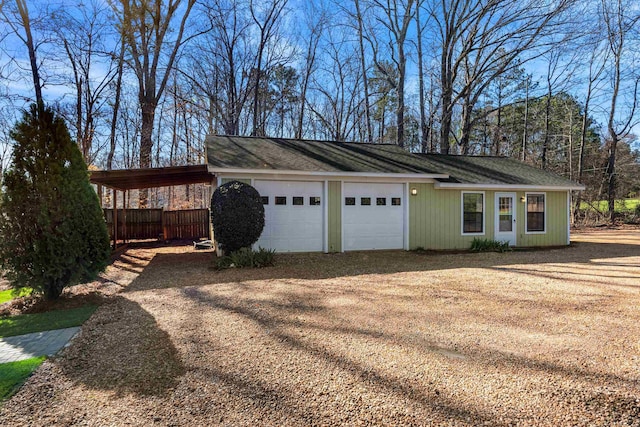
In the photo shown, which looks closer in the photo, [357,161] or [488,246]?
[488,246]

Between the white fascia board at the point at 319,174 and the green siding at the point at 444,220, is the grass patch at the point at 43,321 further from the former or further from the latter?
the green siding at the point at 444,220

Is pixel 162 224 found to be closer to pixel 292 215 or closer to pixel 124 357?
pixel 292 215

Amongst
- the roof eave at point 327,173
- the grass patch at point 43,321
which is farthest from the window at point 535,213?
the grass patch at point 43,321

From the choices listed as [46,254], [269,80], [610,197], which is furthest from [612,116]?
[46,254]

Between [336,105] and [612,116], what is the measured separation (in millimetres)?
16903

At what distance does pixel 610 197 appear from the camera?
20.2 m

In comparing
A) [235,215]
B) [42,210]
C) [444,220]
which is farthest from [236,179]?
[444,220]

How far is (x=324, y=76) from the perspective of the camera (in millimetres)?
22125

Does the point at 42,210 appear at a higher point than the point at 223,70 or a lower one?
lower

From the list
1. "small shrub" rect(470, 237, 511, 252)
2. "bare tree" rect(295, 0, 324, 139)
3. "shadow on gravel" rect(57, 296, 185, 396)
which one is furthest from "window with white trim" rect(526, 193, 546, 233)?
"bare tree" rect(295, 0, 324, 139)

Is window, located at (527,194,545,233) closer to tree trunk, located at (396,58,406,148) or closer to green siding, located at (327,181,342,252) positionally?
green siding, located at (327,181,342,252)

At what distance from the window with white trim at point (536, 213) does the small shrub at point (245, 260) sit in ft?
28.4

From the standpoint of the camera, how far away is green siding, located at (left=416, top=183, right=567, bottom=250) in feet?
33.8

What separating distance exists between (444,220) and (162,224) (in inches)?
418
